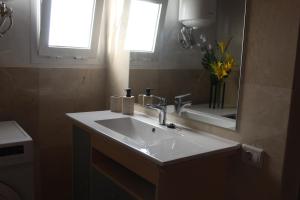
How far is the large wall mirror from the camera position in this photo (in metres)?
1.54

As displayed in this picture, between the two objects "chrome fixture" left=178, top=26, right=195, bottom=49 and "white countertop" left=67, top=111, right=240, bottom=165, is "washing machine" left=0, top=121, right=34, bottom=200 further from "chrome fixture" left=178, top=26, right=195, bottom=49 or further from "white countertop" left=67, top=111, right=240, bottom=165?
"chrome fixture" left=178, top=26, right=195, bottom=49

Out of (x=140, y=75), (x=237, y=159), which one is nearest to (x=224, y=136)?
(x=237, y=159)

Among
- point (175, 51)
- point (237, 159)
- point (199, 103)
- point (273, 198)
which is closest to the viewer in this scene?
point (273, 198)

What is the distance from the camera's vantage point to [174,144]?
62.2 inches

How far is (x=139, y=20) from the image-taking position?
7.50ft

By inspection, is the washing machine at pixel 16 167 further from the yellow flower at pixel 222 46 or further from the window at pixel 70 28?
the yellow flower at pixel 222 46

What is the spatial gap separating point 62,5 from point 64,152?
1236mm

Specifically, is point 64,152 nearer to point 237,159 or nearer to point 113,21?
point 113,21

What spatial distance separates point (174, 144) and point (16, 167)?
104 centimetres

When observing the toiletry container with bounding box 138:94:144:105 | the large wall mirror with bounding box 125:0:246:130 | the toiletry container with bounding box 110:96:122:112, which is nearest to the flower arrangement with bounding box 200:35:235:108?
the large wall mirror with bounding box 125:0:246:130

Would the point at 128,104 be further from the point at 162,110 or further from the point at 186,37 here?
the point at 186,37

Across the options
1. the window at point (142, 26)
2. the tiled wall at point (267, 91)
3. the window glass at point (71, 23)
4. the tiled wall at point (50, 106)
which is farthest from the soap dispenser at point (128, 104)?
the tiled wall at point (267, 91)

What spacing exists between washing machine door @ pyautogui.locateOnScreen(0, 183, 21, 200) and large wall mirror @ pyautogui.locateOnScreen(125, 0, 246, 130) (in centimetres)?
111

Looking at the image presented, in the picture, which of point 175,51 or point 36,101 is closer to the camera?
point 175,51
